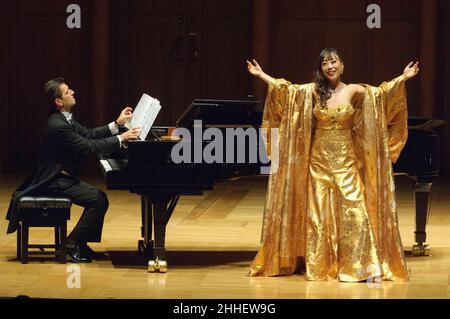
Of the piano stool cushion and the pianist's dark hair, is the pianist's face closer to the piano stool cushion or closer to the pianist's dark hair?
the pianist's dark hair

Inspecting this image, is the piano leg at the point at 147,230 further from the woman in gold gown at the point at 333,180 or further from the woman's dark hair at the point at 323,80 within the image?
the woman's dark hair at the point at 323,80

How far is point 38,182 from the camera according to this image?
6340mm

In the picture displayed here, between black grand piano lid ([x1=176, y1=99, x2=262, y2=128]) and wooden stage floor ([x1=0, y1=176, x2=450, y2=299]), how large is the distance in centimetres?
84

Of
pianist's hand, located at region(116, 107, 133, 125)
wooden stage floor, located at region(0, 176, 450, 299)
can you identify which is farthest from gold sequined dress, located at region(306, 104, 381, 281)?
pianist's hand, located at region(116, 107, 133, 125)

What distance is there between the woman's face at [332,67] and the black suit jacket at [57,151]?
1.27m

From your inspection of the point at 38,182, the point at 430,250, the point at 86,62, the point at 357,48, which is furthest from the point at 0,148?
the point at 430,250

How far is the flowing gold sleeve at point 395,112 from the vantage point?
5.95 meters

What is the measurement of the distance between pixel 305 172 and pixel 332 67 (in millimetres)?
597

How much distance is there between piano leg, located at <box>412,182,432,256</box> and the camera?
671 cm

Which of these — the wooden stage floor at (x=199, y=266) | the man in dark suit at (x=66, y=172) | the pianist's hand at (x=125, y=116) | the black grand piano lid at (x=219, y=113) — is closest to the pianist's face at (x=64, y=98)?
the man in dark suit at (x=66, y=172)

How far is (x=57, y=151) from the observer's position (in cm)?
637

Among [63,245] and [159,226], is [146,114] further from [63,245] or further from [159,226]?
[63,245]
